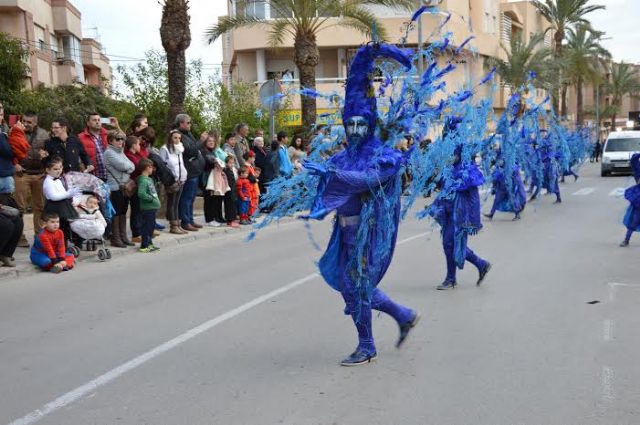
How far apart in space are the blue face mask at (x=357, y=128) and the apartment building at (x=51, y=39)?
2317cm

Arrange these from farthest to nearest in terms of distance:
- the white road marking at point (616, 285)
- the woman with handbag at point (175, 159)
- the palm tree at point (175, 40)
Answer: the palm tree at point (175, 40) → the woman with handbag at point (175, 159) → the white road marking at point (616, 285)

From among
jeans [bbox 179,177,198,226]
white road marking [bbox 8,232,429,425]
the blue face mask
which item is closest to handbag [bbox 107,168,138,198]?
jeans [bbox 179,177,198,226]

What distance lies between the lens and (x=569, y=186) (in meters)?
28.6

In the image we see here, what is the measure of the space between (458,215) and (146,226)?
18.3 feet

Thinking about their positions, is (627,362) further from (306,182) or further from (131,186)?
(131,186)

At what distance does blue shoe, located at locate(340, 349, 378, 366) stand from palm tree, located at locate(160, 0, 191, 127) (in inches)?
512

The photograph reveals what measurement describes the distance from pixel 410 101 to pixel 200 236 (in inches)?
366

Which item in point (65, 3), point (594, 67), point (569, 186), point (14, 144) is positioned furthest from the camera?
point (594, 67)

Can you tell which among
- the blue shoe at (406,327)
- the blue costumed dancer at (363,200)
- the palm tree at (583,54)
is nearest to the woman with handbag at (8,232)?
the blue costumed dancer at (363,200)

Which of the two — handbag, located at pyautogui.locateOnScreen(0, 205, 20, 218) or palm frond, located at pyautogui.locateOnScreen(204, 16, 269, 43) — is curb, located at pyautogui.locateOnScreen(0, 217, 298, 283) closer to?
handbag, located at pyautogui.locateOnScreen(0, 205, 20, 218)

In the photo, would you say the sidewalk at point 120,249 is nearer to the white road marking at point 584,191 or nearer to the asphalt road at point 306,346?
the asphalt road at point 306,346

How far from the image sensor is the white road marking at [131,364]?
194 inches

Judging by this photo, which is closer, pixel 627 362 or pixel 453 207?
pixel 627 362

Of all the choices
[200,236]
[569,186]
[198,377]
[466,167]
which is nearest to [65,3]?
[569,186]
